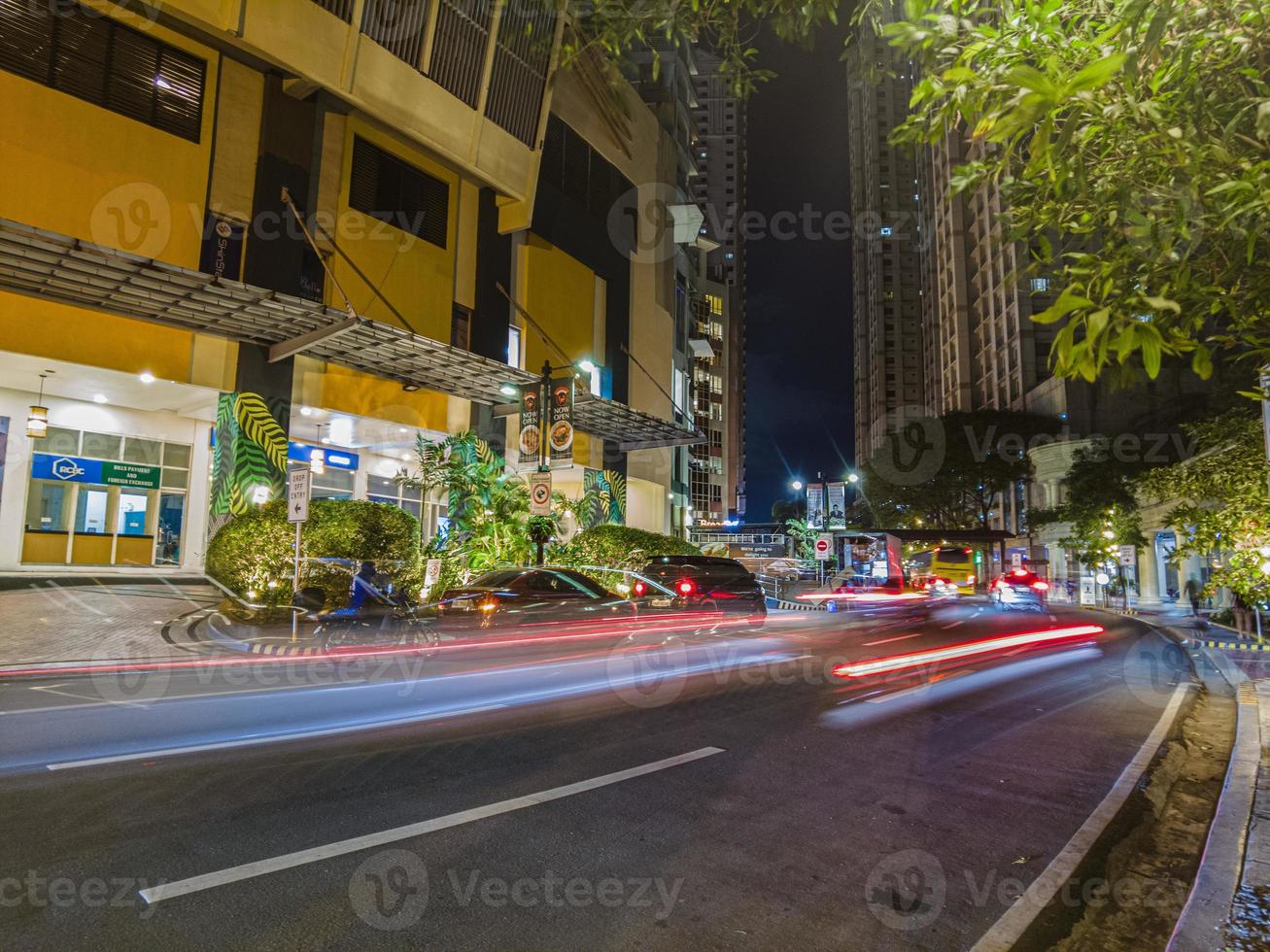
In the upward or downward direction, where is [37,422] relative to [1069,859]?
upward

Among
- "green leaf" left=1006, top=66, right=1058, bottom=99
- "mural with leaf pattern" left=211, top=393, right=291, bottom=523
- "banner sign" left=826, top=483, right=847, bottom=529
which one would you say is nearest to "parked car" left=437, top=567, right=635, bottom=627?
"mural with leaf pattern" left=211, top=393, right=291, bottom=523

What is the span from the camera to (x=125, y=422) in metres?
19.9

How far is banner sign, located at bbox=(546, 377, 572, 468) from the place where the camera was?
19594 mm

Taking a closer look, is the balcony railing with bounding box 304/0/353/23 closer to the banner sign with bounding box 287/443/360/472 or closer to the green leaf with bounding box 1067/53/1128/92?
the banner sign with bounding box 287/443/360/472

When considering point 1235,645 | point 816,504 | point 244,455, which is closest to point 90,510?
point 244,455

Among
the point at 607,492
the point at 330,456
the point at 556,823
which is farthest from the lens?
the point at 607,492

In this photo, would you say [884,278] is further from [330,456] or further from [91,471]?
[91,471]

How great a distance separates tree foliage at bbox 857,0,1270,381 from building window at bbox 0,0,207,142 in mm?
17218

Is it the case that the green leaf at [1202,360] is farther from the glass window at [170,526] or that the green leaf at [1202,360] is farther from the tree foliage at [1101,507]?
the tree foliage at [1101,507]

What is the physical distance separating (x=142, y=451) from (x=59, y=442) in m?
1.82

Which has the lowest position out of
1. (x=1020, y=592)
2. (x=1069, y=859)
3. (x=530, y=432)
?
(x=1069, y=859)

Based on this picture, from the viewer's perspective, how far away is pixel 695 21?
434 cm

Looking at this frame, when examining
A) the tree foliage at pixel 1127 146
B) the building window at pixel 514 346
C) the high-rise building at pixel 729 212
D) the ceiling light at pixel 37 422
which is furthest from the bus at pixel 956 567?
the high-rise building at pixel 729 212

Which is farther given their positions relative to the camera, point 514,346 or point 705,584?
point 514,346
